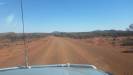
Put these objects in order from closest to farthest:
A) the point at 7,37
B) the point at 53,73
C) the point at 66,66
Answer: the point at 53,73 < the point at 66,66 < the point at 7,37

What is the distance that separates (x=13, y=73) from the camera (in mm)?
3117

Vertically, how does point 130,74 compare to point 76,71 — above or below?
below

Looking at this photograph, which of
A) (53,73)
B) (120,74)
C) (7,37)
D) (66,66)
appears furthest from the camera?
(7,37)

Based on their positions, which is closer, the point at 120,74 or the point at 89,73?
the point at 89,73

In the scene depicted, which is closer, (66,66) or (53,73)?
(53,73)

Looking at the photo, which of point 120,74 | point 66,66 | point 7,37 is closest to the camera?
point 66,66

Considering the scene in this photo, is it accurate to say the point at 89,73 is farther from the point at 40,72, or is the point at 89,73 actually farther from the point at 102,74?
the point at 40,72

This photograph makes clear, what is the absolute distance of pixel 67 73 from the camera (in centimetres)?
304

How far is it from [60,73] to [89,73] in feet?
0.93

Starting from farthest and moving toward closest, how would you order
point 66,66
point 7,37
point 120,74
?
1. point 7,37
2. point 120,74
3. point 66,66

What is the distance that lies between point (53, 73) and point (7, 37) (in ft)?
349

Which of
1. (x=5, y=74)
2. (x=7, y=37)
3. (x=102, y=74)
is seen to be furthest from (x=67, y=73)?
(x=7, y=37)

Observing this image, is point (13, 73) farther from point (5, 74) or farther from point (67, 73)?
point (67, 73)

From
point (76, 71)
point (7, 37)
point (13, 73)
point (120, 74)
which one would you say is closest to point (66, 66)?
point (76, 71)
